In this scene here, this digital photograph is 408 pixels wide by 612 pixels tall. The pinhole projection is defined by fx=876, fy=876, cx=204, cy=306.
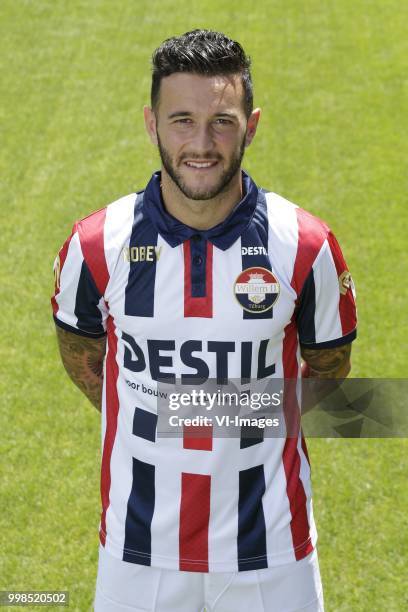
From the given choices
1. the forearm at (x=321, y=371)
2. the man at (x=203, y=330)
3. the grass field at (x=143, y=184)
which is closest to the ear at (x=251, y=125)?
the man at (x=203, y=330)

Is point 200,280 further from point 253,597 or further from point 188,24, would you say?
point 188,24

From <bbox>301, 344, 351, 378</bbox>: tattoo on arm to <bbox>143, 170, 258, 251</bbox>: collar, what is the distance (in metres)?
0.48

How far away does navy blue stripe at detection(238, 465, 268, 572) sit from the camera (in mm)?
2602

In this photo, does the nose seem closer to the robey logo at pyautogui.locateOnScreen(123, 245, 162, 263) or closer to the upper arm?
the robey logo at pyautogui.locateOnScreen(123, 245, 162, 263)

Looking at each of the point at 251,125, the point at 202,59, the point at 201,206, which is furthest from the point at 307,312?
the point at 202,59

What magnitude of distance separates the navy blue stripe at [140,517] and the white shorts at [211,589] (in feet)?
0.12

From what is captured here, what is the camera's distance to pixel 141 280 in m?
2.57

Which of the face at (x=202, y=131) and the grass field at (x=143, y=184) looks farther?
the grass field at (x=143, y=184)

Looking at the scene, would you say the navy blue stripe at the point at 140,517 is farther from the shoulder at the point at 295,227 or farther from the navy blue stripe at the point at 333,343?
the shoulder at the point at 295,227

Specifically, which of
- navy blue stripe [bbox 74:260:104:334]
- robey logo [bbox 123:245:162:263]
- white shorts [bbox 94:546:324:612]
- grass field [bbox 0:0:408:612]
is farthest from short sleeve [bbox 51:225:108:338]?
grass field [bbox 0:0:408:612]

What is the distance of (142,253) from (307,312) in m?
0.52

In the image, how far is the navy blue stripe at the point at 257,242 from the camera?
2.52 metres

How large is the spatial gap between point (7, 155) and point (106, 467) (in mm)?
5599

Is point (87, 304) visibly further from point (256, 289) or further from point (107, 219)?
point (256, 289)
